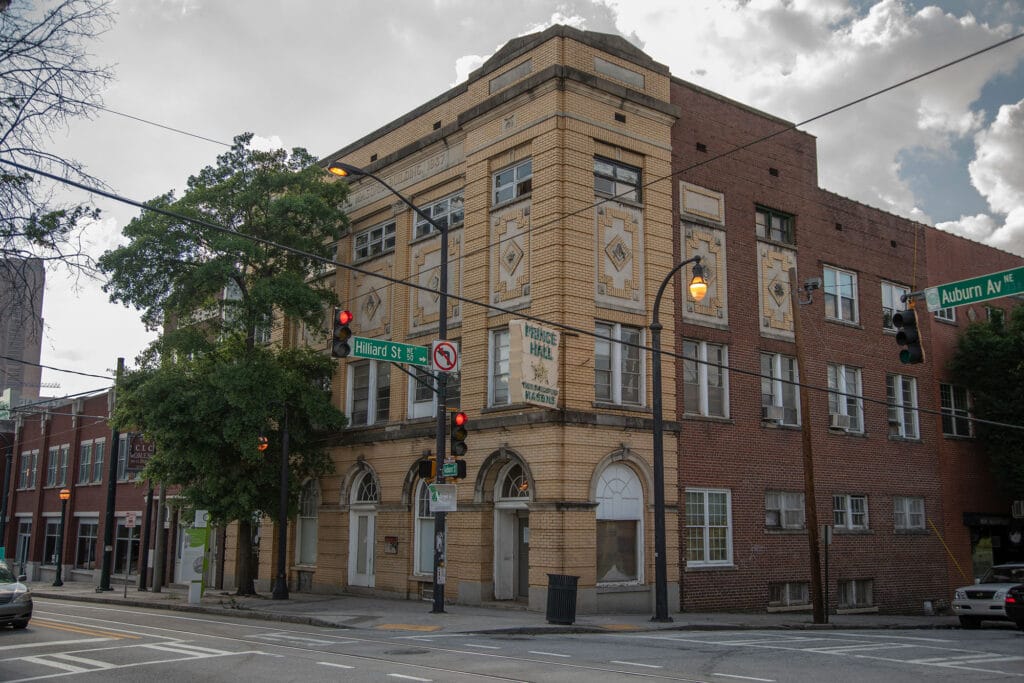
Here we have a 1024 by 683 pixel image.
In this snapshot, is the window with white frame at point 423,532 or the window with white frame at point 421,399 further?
the window with white frame at point 421,399

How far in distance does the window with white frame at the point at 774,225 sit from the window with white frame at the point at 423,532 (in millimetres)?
12238

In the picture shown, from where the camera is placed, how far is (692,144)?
87.6 feet

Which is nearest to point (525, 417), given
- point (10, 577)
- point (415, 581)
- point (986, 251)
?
point (415, 581)

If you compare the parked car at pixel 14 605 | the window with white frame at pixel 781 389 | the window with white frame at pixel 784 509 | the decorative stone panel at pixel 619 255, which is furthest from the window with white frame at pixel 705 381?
the parked car at pixel 14 605

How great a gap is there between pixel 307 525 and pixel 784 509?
49.1ft

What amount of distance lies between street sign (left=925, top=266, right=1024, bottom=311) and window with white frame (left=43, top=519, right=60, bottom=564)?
4634 cm

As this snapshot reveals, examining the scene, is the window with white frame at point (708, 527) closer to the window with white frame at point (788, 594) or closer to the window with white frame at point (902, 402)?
the window with white frame at point (788, 594)

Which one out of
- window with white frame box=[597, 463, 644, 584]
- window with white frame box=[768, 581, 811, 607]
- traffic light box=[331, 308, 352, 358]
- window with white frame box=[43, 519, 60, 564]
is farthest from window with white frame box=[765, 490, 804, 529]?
window with white frame box=[43, 519, 60, 564]

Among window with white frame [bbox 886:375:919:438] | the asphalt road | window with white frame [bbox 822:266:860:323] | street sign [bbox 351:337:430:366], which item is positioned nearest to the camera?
the asphalt road

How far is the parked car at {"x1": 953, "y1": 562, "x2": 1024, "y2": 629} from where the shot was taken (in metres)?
22.8

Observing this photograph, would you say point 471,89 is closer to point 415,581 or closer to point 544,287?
point 544,287

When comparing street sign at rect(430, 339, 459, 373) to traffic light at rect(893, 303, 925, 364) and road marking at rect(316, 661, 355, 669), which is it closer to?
road marking at rect(316, 661, 355, 669)

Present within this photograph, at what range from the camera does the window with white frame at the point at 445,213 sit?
2672 centimetres

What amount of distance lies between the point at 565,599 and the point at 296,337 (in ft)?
54.8
